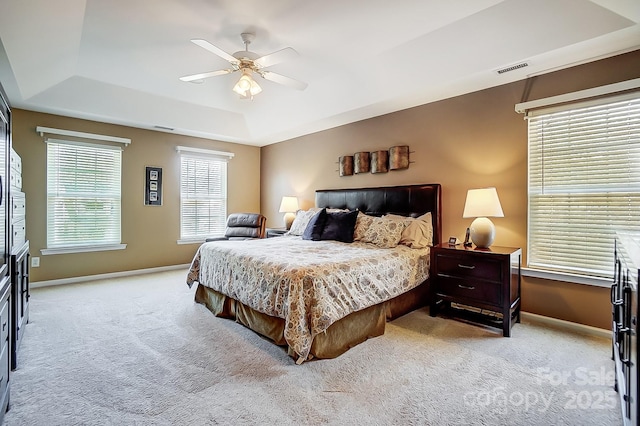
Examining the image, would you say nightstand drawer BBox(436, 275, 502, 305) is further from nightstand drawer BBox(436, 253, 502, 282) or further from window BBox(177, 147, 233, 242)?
window BBox(177, 147, 233, 242)

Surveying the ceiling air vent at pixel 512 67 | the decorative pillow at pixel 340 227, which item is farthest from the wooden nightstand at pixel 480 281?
the ceiling air vent at pixel 512 67

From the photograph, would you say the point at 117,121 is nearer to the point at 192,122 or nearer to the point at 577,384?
the point at 192,122

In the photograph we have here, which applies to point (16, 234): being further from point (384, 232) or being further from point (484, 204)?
point (484, 204)

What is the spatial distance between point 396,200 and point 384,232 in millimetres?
680

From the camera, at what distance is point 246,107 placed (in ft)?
17.5

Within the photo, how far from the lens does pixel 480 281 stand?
2.91 meters

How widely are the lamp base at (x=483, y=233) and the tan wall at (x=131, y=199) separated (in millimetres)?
4690

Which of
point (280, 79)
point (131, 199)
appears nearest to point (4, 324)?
point (280, 79)

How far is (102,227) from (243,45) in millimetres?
3657

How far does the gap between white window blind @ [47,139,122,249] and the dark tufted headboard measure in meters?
3.51

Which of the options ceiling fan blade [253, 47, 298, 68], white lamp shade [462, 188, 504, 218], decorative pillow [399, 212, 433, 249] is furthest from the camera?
decorative pillow [399, 212, 433, 249]

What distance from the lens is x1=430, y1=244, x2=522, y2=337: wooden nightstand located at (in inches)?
109

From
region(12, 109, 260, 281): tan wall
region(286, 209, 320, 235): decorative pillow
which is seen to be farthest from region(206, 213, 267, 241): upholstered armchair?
region(12, 109, 260, 281): tan wall

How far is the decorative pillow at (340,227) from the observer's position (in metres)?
3.78
